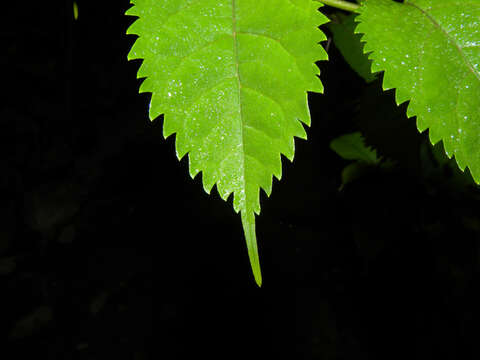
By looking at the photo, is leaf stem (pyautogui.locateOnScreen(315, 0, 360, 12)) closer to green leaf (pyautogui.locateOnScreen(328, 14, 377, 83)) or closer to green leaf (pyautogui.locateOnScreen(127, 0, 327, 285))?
green leaf (pyautogui.locateOnScreen(127, 0, 327, 285))

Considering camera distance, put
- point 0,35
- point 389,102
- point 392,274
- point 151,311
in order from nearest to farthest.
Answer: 1. point 389,102
2. point 0,35
3. point 392,274
4. point 151,311

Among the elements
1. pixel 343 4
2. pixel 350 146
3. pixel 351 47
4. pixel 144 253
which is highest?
pixel 343 4

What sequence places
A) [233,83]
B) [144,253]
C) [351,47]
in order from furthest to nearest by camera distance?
1. [144,253]
2. [351,47]
3. [233,83]

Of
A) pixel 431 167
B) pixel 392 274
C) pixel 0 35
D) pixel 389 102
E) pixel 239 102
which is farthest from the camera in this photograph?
pixel 392 274

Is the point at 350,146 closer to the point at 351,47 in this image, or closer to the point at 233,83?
the point at 351,47

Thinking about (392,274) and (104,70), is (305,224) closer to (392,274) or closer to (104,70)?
(392,274)

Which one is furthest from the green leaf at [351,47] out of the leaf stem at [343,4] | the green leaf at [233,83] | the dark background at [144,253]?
the dark background at [144,253]

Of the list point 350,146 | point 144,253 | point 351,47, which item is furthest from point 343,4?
point 144,253

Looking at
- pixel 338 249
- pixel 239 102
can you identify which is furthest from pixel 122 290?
pixel 239 102
